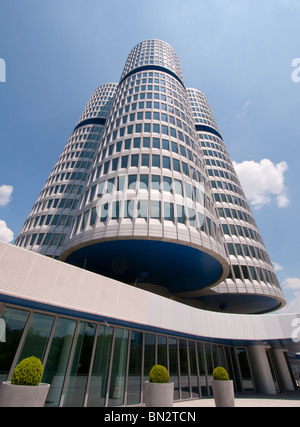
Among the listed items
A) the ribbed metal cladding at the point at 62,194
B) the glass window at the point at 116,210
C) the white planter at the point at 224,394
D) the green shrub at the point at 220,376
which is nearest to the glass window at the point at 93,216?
the glass window at the point at 116,210

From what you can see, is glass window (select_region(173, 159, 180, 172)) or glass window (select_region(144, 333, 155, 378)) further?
glass window (select_region(173, 159, 180, 172))

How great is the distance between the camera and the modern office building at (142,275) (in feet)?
34.3

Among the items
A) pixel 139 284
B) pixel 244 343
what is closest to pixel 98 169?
pixel 139 284

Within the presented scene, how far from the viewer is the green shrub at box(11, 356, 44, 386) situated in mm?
6996

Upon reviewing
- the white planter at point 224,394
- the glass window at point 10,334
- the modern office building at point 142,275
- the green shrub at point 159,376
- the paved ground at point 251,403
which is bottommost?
the paved ground at point 251,403

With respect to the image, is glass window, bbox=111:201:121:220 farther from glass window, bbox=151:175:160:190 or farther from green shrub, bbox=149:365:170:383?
green shrub, bbox=149:365:170:383

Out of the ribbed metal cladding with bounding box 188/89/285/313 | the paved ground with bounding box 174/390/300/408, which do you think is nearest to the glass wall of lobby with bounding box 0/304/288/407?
the paved ground with bounding box 174/390/300/408

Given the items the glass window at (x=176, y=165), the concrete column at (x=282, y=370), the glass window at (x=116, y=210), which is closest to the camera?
the glass window at (x=116, y=210)

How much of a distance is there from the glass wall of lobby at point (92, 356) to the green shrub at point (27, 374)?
237cm

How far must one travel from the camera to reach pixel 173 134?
31344mm

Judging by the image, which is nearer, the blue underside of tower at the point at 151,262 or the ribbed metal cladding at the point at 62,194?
the blue underside of tower at the point at 151,262

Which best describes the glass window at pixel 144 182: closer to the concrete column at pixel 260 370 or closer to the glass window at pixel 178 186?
the glass window at pixel 178 186

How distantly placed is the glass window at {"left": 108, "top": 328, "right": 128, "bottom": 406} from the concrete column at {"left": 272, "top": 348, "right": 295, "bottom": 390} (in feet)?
68.2

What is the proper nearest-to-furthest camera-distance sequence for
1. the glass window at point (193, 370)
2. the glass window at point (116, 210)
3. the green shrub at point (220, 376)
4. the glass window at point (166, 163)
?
1. the green shrub at point (220, 376)
2. the glass window at point (193, 370)
3. the glass window at point (116, 210)
4. the glass window at point (166, 163)
